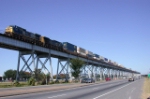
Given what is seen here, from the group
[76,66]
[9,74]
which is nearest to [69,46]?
[76,66]

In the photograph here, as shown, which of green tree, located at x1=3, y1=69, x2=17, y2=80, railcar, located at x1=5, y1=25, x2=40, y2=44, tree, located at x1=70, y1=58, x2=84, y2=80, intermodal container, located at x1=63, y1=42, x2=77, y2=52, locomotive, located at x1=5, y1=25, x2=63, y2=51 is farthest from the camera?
green tree, located at x1=3, y1=69, x2=17, y2=80

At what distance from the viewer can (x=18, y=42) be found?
44719 mm

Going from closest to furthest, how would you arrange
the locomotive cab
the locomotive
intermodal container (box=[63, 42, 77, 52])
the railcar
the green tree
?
the locomotive cab, the railcar, the locomotive, intermodal container (box=[63, 42, 77, 52]), the green tree

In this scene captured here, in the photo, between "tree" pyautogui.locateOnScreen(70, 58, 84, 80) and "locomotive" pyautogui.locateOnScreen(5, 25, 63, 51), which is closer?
"locomotive" pyautogui.locateOnScreen(5, 25, 63, 51)

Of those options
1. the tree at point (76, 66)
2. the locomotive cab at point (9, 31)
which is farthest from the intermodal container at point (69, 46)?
the locomotive cab at point (9, 31)

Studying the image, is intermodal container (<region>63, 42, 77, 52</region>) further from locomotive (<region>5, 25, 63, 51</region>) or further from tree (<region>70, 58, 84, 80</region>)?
tree (<region>70, 58, 84, 80</region>)

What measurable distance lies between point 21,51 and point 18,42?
8.03 m

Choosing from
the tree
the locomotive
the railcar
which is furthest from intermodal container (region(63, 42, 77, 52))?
the railcar

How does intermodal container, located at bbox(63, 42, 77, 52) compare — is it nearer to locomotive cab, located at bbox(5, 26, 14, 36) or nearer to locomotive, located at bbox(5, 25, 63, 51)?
locomotive, located at bbox(5, 25, 63, 51)

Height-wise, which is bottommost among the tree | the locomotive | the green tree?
the green tree

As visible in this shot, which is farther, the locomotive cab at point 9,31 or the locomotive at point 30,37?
the locomotive at point 30,37

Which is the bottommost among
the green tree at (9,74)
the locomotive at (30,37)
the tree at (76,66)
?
the green tree at (9,74)

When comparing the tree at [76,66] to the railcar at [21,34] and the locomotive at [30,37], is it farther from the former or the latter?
the railcar at [21,34]

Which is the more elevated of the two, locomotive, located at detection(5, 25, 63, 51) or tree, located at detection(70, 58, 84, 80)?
locomotive, located at detection(5, 25, 63, 51)
